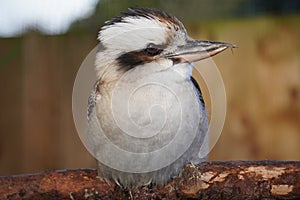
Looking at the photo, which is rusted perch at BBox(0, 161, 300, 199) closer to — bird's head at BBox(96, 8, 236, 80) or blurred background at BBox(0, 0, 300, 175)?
bird's head at BBox(96, 8, 236, 80)

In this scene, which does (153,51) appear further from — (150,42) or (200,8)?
(200,8)

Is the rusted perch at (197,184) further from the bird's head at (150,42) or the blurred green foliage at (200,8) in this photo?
the blurred green foliage at (200,8)

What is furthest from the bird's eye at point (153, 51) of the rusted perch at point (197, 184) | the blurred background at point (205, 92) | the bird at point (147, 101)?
the blurred background at point (205, 92)

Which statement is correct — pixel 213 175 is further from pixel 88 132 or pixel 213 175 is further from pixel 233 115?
pixel 233 115

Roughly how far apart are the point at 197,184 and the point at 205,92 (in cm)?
103

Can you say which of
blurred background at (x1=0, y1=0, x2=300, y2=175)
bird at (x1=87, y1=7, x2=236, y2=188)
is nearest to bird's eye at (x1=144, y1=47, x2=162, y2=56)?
bird at (x1=87, y1=7, x2=236, y2=188)

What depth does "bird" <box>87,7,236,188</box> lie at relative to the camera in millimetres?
1726

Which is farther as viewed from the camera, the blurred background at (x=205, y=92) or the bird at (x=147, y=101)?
the blurred background at (x=205, y=92)

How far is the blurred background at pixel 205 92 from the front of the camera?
8.70 feet

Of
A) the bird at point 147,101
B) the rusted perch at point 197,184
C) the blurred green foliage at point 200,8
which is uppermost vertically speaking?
the blurred green foliage at point 200,8

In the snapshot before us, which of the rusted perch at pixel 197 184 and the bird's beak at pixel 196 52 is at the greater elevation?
the bird's beak at pixel 196 52

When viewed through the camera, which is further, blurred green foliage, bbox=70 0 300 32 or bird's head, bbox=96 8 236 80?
blurred green foliage, bbox=70 0 300 32

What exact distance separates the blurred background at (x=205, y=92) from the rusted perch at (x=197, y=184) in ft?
3.19

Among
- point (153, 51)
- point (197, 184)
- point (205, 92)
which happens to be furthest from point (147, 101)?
point (205, 92)
